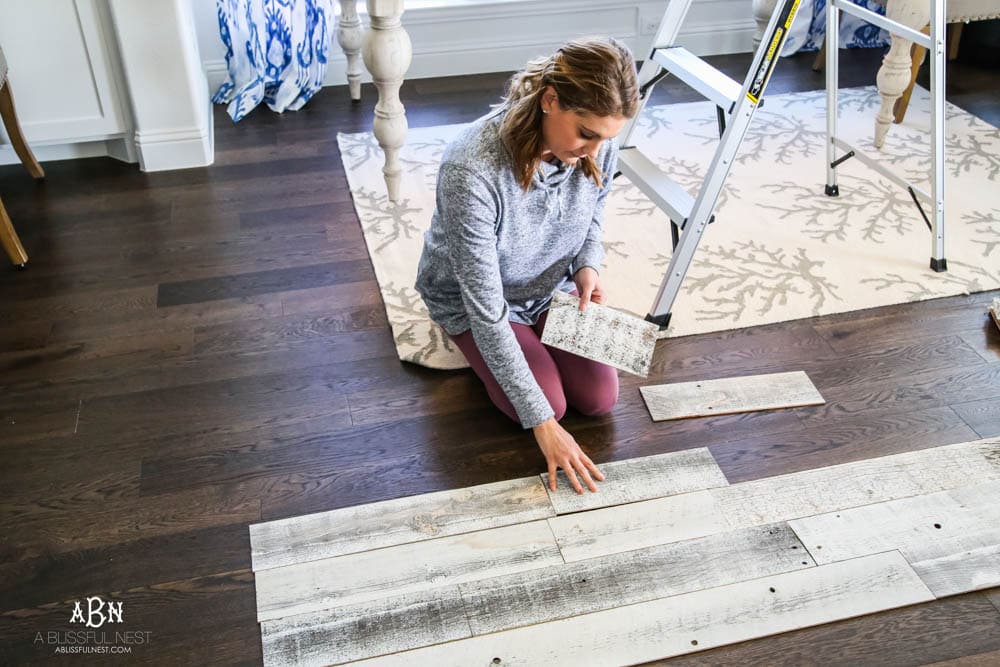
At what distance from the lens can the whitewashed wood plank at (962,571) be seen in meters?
1.70

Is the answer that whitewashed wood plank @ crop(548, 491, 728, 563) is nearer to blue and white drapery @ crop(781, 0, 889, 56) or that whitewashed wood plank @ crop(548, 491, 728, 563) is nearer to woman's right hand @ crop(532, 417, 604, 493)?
woman's right hand @ crop(532, 417, 604, 493)

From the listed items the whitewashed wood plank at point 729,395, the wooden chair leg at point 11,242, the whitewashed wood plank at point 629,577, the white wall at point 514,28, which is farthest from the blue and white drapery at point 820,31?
the wooden chair leg at point 11,242

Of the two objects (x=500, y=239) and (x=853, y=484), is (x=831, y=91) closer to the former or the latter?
(x=853, y=484)

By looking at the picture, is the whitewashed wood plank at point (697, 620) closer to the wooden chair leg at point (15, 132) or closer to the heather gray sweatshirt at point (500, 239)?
the heather gray sweatshirt at point (500, 239)

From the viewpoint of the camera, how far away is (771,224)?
9.28 feet

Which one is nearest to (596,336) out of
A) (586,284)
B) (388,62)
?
(586,284)

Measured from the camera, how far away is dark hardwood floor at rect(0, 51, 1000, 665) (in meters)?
1.65

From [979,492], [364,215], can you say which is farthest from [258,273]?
[979,492]

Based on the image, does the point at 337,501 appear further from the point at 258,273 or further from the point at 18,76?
the point at 18,76

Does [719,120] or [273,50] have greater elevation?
[719,120]

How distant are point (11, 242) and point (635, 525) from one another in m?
1.86

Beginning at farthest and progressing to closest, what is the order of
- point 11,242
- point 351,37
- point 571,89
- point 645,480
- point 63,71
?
point 351,37
point 63,71
point 11,242
point 645,480
point 571,89

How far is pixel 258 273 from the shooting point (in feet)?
8.46

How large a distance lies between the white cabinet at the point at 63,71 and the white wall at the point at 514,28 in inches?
27.1
